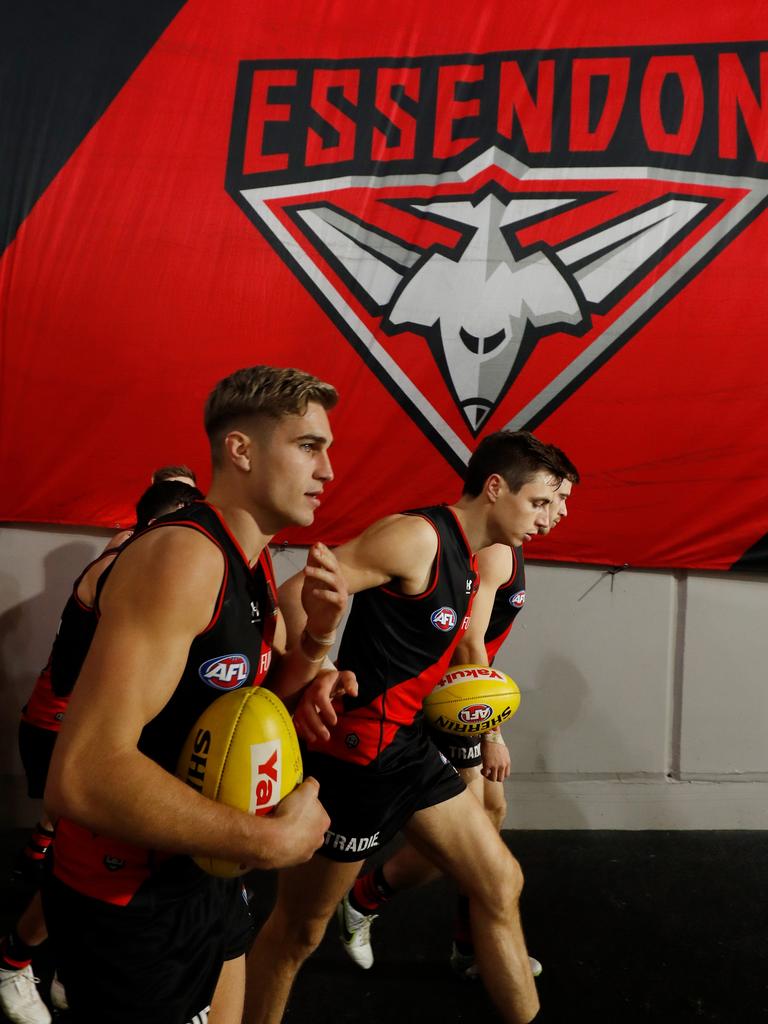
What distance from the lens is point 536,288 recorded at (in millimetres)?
4305

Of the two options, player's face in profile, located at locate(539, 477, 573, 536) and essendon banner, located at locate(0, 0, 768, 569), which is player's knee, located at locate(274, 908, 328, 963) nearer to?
player's face in profile, located at locate(539, 477, 573, 536)

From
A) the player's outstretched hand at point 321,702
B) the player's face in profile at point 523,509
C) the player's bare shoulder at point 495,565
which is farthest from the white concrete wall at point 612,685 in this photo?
the player's outstretched hand at point 321,702

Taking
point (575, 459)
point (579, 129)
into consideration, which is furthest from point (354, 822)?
point (579, 129)

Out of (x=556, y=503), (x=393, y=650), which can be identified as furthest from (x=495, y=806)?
(x=556, y=503)

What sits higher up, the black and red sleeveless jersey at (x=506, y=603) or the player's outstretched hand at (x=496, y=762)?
the black and red sleeveless jersey at (x=506, y=603)

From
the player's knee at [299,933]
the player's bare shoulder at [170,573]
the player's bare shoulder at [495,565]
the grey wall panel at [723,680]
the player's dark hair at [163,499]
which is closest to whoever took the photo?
the player's bare shoulder at [170,573]

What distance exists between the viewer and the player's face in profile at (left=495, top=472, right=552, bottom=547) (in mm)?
2932

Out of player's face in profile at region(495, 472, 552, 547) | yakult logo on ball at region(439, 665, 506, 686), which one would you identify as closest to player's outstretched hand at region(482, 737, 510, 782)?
yakult logo on ball at region(439, 665, 506, 686)

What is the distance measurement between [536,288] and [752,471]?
52.8 inches

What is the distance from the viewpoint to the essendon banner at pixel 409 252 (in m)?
4.23

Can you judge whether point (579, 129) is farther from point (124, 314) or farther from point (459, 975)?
point (459, 975)

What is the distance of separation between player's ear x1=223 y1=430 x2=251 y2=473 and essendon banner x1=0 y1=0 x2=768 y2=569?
2643 mm

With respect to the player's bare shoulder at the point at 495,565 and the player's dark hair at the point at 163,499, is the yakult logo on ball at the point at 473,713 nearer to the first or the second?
the player's bare shoulder at the point at 495,565

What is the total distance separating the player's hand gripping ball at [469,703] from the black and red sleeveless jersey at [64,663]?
45.8 inches
